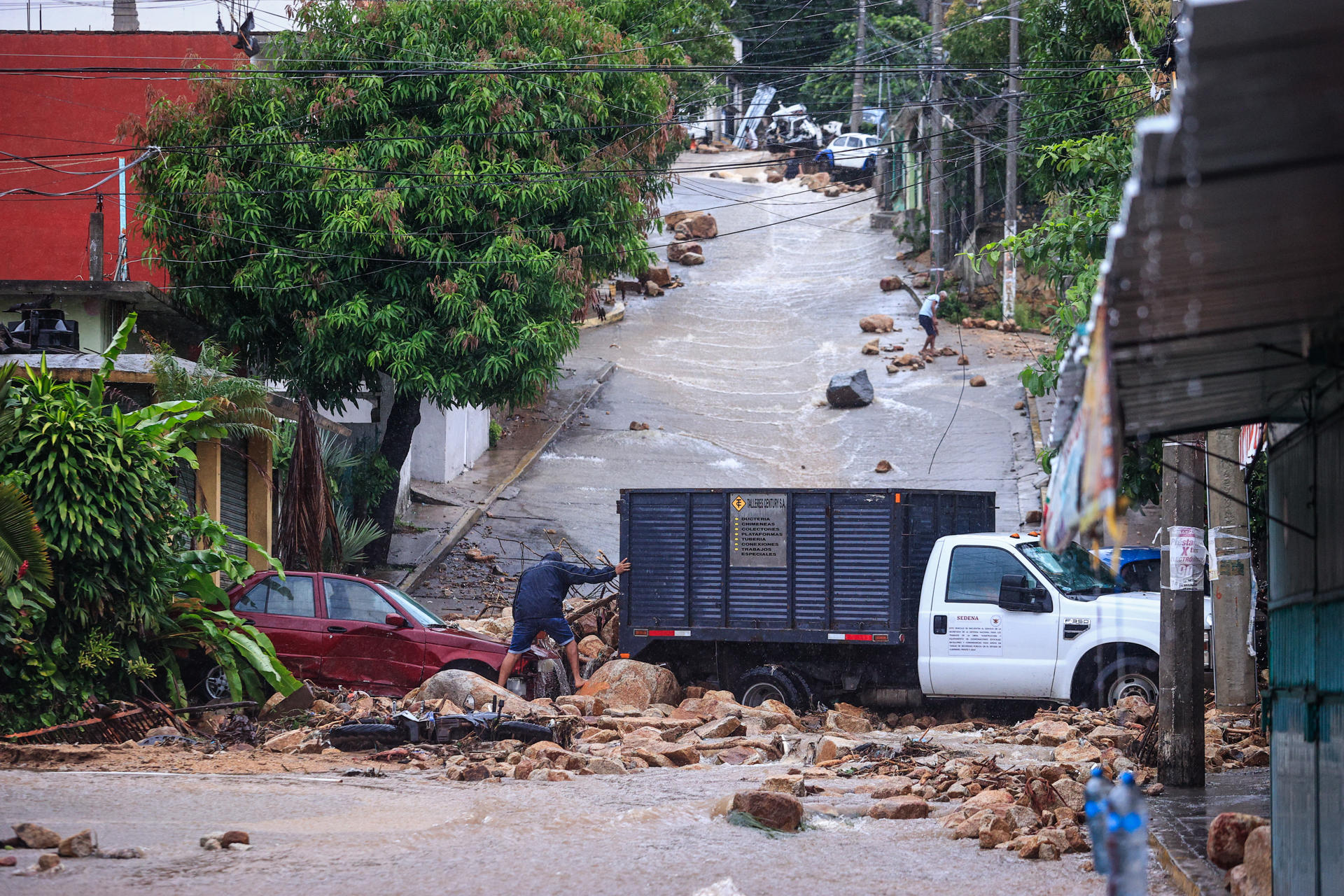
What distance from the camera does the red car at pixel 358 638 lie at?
1332 cm

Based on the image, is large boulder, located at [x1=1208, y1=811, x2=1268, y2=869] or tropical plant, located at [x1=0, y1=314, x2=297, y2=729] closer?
large boulder, located at [x1=1208, y1=811, x2=1268, y2=869]

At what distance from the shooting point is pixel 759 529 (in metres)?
13.2

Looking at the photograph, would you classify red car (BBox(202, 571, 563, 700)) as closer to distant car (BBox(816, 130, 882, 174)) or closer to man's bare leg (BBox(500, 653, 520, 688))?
man's bare leg (BBox(500, 653, 520, 688))

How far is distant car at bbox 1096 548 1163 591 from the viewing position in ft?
40.4

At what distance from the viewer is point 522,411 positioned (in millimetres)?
30328

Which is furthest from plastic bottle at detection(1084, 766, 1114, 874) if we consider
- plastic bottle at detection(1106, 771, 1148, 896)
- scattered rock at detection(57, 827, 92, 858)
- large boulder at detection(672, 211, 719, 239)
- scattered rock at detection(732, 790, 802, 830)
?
large boulder at detection(672, 211, 719, 239)

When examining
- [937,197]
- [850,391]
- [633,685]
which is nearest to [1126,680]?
[633,685]

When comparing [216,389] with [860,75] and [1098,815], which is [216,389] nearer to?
[1098,815]

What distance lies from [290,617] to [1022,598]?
7281 mm

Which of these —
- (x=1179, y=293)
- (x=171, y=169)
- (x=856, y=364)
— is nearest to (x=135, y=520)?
(x=171, y=169)

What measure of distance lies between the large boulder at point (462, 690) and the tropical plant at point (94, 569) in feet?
4.74

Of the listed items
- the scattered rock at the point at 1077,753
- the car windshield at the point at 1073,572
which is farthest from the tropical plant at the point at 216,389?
the scattered rock at the point at 1077,753

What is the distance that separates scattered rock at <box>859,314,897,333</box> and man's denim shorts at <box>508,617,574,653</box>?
23.5m

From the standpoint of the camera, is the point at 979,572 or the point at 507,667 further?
the point at 507,667
